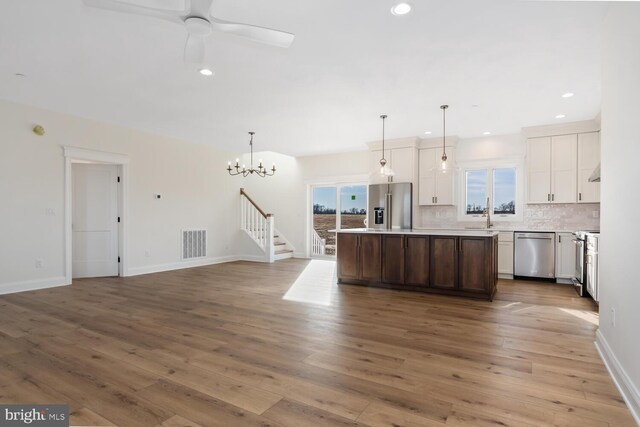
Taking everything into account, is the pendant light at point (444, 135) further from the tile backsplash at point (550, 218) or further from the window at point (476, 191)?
the tile backsplash at point (550, 218)

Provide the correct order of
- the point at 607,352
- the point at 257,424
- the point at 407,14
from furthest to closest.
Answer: the point at 407,14 < the point at 607,352 < the point at 257,424

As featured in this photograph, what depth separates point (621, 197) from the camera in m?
2.35

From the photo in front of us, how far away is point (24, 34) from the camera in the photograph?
313 centimetres

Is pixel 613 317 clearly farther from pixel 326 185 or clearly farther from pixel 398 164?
pixel 326 185

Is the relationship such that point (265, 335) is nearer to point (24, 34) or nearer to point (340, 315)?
point (340, 315)

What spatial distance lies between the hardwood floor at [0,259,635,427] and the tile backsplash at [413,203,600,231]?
210 centimetres

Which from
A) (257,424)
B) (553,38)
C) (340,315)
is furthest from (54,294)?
(553,38)

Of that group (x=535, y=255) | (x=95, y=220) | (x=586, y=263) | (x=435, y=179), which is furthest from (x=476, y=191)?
(x=95, y=220)

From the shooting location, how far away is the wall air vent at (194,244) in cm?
753

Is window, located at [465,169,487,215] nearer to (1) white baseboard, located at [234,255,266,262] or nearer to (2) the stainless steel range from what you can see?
(2) the stainless steel range

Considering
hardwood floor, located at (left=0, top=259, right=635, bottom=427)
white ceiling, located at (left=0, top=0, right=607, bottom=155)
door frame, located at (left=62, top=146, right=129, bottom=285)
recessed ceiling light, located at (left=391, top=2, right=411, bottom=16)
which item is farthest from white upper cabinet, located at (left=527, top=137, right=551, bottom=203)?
door frame, located at (left=62, top=146, right=129, bottom=285)

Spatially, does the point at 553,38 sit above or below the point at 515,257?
above

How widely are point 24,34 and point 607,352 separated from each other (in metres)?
5.65

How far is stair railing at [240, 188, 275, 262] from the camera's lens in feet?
28.0
